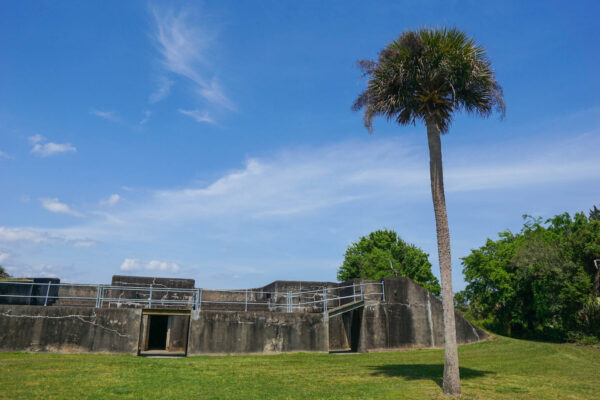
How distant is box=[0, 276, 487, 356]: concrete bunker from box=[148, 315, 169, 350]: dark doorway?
6 cm

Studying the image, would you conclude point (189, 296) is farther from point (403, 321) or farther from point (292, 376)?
point (292, 376)

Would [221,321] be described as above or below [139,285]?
below

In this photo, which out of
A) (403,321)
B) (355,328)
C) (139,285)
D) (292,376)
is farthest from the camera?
(139,285)

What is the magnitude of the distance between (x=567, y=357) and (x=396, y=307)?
7.33 meters

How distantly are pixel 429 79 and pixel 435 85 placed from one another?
344 millimetres

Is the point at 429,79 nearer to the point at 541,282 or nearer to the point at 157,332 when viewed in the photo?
the point at 541,282

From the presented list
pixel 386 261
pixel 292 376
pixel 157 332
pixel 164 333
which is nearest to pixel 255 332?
pixel 292 376

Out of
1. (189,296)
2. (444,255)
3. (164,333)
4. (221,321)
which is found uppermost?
(444,255)

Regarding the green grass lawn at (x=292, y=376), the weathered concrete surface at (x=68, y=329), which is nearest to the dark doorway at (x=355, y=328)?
the green grass lawn at (x=292, y=376)

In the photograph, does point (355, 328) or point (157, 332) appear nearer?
point (355, 328)

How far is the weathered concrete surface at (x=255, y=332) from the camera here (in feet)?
58.7

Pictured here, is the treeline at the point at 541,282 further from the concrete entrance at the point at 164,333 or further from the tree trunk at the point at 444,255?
the concrete entrance at the point at 164,333

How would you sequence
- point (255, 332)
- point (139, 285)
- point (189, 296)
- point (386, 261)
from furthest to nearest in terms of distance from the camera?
point (386, 261), point (189, 296), point (139, 285), point (255, 332)

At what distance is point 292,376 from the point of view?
41.6ft
